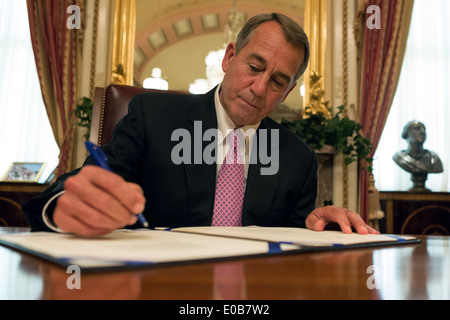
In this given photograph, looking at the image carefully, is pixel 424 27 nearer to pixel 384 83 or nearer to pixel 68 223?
pixel 384 83

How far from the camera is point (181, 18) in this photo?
3691 millimetres

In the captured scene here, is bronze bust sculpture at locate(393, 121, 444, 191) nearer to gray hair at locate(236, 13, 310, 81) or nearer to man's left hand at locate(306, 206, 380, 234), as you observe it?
gray hair at locate(236, 13, 310, 81)

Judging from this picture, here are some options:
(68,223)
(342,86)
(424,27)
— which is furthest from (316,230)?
(424,27)

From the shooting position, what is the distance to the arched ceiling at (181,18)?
3.63 metres

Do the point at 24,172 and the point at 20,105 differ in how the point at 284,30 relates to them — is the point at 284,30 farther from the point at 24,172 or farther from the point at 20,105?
the point at 20,105

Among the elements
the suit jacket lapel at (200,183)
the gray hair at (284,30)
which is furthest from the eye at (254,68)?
the suit jacket lapel at (200,183)

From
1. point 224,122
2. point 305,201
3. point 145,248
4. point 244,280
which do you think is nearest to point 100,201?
point 145,248

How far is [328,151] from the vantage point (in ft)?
10.7

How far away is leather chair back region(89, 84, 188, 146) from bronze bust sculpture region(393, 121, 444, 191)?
8.74 feet

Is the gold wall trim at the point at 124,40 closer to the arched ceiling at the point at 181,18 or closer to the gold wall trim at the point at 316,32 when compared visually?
the arched ceiling at the point at 181,18

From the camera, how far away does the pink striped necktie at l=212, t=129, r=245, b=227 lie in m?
1.19

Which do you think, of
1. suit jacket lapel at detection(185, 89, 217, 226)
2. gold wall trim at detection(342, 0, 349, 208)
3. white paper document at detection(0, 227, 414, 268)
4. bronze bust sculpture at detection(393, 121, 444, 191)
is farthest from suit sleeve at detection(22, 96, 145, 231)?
bronze bust sculpture at detection(393, 121, 444, 191)

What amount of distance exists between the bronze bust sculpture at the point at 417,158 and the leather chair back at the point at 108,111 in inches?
105

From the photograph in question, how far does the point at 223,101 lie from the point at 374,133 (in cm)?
258
